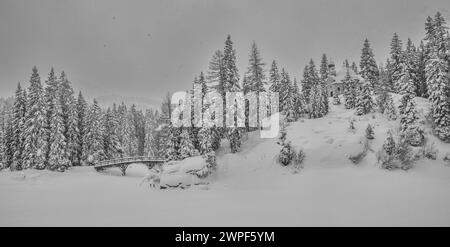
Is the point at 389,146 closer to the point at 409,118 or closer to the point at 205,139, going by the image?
the point at 409,118

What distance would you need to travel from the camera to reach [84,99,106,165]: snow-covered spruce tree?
53531 mm

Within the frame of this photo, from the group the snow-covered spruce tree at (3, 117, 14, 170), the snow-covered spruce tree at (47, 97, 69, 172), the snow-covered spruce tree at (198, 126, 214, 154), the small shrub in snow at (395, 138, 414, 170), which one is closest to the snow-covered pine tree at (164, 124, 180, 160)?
the snow-covered spruce tree at (198, 126, 214, 154)

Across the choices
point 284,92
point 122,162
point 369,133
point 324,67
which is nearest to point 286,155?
point 369,133

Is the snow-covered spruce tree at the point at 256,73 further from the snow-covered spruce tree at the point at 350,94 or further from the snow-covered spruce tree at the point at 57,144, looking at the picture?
the snow-covered spruce tree at the point at 57,144

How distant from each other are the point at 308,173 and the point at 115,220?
20.0 m

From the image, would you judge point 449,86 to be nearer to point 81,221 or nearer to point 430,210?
point 430,210

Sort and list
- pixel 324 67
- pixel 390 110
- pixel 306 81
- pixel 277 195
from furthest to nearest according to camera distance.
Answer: pixel 324 67 < pixel 306 81 < pixel 390 110 < pixel 277 195

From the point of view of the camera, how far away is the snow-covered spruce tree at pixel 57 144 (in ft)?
154

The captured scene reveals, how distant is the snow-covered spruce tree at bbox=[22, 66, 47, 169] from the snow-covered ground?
13.5ft

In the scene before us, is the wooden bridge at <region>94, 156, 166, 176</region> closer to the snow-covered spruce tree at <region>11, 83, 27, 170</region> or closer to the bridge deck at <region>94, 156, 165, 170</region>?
the bridge deck at <region>94, 156, 165, 170</region>

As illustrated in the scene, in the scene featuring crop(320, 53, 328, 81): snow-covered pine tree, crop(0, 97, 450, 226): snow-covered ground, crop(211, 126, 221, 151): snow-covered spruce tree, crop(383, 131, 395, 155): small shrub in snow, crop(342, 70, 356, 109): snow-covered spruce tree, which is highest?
crop(320, 53, 328, 81): snow-covered pine tree

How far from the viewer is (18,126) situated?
2005 inches

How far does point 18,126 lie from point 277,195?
46917mm

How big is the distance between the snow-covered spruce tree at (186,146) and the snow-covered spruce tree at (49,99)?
2300 centimetres
